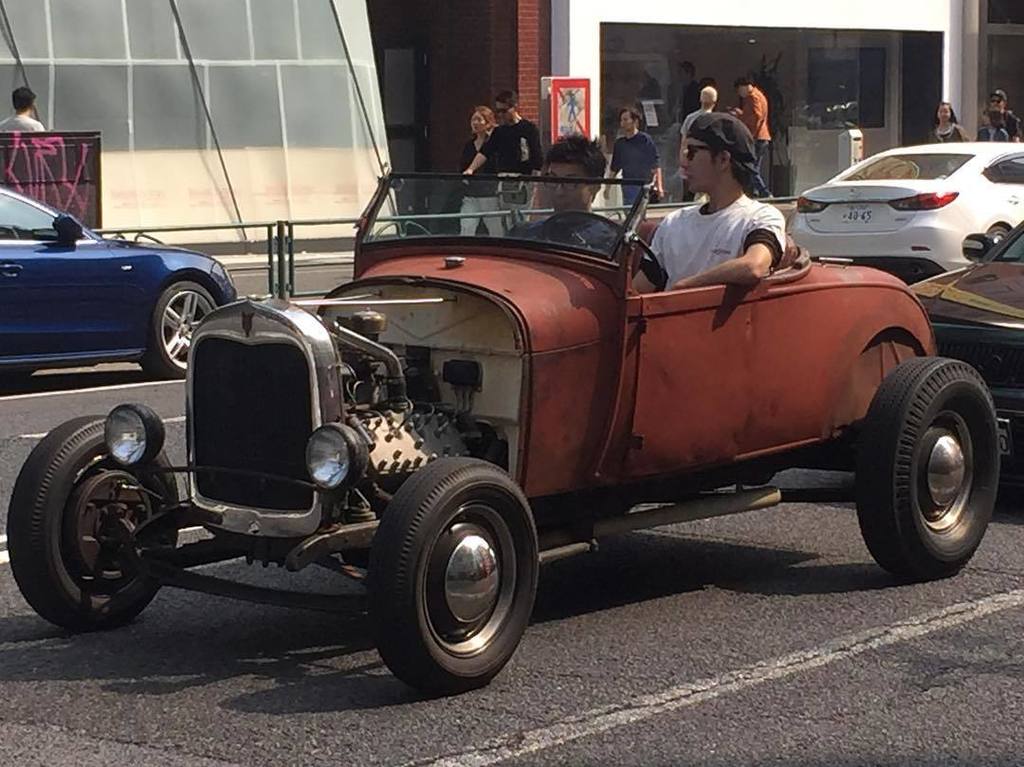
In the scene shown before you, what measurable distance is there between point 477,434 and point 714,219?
1411mm

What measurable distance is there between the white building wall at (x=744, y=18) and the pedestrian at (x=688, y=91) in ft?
2.27

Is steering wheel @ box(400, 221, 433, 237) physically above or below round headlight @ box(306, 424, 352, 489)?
above

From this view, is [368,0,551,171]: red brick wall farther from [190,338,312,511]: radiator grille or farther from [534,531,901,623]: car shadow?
[190,338,312,511]: radiator grille

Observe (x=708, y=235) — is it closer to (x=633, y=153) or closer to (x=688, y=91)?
(x=633, y=153)

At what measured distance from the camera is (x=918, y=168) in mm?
19609

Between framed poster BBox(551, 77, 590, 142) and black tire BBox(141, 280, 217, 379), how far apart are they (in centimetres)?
1016

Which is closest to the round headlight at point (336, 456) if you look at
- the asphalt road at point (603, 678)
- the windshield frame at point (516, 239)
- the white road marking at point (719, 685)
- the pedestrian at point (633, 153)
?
the asphalt road at point (603, 678)

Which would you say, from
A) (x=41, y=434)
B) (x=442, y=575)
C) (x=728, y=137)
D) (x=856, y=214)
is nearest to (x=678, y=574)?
(x=728, y=137)

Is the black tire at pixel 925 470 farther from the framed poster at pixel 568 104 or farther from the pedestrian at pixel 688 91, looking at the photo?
the pedestrian at pixel 688 91

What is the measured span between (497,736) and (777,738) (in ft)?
2.57

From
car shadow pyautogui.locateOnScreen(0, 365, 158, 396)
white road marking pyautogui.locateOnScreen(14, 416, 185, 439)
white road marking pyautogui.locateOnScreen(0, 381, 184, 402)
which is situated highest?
white road marking pyautogui.locateOnScreen(14, 416, 185, 439)

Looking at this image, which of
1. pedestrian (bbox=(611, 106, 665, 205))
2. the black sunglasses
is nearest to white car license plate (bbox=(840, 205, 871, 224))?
pedestrian (bbox=(611, 106, 665, 205))

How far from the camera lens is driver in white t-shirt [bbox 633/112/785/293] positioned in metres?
7.46

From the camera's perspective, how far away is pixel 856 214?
1925 centimetres
